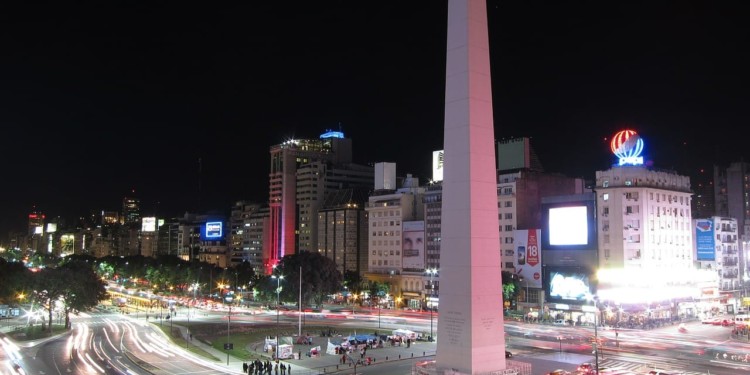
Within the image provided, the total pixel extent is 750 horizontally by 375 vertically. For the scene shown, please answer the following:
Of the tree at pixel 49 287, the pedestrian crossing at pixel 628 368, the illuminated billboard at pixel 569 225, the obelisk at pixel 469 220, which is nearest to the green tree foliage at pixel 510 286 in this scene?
the illuminated billboard at pixel 569 225

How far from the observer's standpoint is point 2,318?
308 feet

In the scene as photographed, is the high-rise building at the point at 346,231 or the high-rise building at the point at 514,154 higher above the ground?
the high-rise building at the point at 514,154

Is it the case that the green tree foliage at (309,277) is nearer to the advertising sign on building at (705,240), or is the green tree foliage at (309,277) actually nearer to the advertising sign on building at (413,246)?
the advertising sign on building at (413,246)

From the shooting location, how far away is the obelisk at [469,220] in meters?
34.2

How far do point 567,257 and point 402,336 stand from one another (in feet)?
135

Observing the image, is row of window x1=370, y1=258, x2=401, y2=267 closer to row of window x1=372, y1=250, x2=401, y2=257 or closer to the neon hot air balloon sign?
row of window x1=372, y1=250, x2=401, y2=257

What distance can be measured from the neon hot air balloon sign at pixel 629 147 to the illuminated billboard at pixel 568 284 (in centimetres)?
1710

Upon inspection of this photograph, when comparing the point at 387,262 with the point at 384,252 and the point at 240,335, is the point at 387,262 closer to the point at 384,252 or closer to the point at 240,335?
the point at 384,252

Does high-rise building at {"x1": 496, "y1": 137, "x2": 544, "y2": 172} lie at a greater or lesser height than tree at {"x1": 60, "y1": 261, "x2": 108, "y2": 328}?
greater

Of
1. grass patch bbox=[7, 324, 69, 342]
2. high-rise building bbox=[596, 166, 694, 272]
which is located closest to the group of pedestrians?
grass patch bbox=[7, 324, 69, 342]

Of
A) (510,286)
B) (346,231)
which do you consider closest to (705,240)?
(510,286)

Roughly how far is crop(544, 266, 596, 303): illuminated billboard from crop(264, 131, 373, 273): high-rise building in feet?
267

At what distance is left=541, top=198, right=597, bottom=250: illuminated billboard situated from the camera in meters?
95.7

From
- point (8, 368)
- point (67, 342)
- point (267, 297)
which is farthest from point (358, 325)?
point (8, 368)
